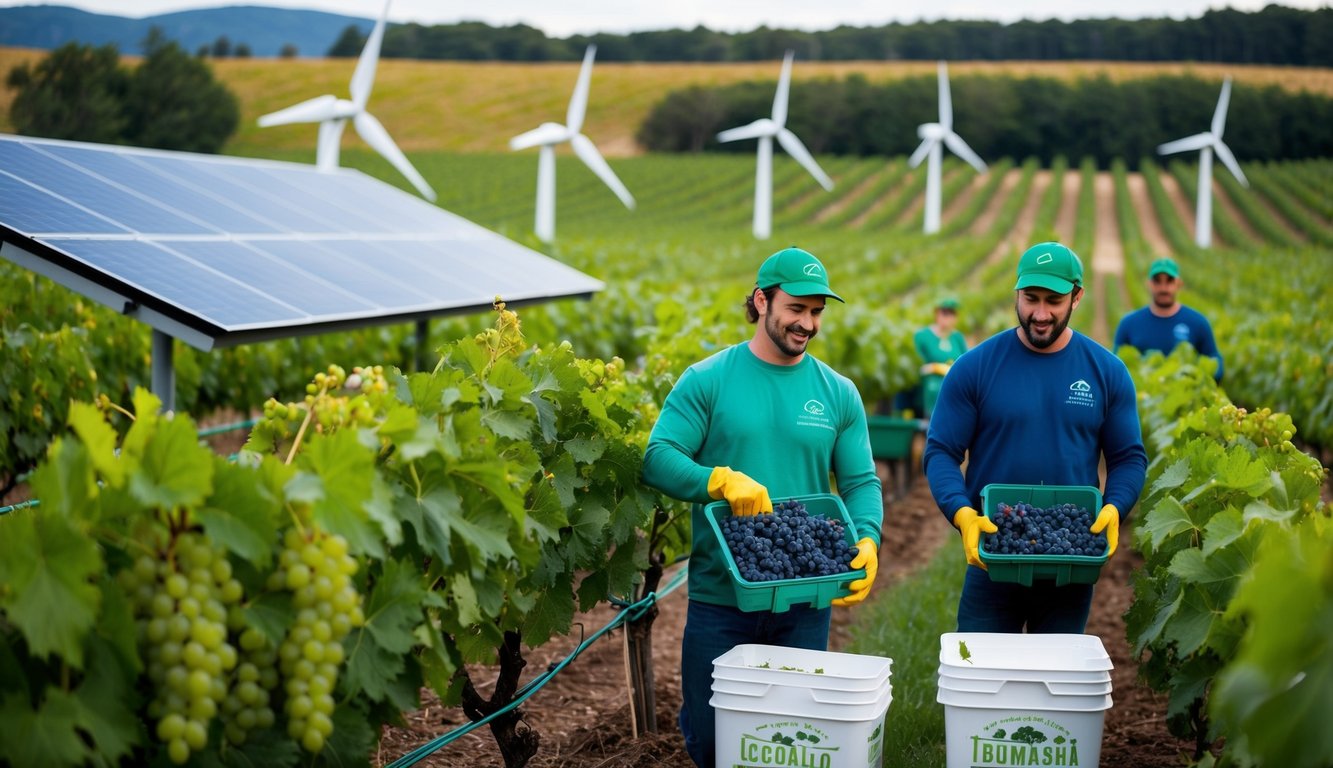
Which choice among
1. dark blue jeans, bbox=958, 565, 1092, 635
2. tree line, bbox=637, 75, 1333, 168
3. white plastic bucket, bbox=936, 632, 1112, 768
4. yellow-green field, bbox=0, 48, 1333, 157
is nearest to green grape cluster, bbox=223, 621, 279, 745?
white plastic bucket, bbox=936, 632, 1112, 768

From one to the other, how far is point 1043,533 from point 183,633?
2.74 meters

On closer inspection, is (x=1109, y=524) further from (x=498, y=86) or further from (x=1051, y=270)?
(x=498, y=86)

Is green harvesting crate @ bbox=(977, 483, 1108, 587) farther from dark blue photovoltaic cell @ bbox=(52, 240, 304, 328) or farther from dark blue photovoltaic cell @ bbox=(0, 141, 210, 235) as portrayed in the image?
dark blue photovoltaic cell @ bbox=(0, 141, 210, 235)

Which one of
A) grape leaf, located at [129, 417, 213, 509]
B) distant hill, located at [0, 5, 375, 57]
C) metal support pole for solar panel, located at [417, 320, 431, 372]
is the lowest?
metal support pole for solar panel, located at [417, 320, 431, 372]

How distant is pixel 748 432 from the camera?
3.94 m

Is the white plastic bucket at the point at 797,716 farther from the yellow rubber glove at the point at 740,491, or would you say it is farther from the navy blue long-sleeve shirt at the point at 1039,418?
the navy blue long-sleeve shirt at the point at 1039,418

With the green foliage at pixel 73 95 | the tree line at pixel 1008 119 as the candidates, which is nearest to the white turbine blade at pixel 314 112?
the green foliage at pixel 73 95

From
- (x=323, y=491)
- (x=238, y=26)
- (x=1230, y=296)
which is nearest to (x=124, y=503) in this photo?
(x=323, y=491)

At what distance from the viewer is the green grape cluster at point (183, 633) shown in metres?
2.50

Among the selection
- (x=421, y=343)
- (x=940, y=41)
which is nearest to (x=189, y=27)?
(x=940, y=41)

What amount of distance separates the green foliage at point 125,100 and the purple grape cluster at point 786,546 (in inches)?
2691

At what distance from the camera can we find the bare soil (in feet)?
15.5

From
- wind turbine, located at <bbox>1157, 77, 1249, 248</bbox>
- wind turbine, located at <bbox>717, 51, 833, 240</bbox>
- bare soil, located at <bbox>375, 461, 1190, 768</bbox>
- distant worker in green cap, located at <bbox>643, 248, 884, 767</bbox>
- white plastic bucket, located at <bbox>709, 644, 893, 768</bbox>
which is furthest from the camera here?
wind turbine, located at <bbox>1157, 77, 1249, 248</bbox>

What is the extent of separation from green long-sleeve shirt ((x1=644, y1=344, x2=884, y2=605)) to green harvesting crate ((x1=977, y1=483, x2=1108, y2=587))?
0.43 meters
